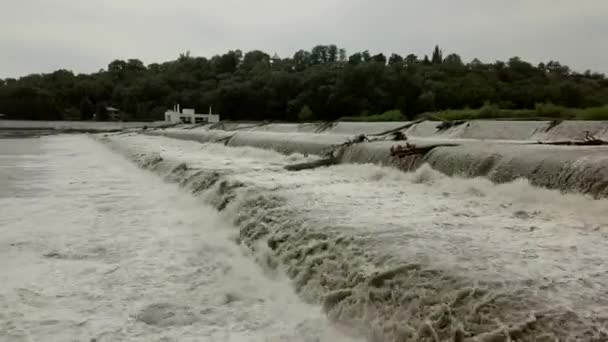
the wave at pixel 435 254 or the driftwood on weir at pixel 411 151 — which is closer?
the wave at pixel 435 254

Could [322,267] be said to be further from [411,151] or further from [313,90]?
[313,90]

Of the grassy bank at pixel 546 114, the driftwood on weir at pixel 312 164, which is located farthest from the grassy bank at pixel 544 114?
the driftwood on weir at pixel 312 164

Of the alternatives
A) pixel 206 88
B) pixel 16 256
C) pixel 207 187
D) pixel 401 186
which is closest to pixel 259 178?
pixel 207 187

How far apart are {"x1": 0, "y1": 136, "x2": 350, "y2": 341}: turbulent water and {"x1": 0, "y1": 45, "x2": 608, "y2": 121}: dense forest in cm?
1871

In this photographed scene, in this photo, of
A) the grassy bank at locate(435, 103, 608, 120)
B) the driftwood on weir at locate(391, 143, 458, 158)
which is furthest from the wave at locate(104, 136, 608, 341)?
the grassy bank at locate(435, 103, 608, 120)

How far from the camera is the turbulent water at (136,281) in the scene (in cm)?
302

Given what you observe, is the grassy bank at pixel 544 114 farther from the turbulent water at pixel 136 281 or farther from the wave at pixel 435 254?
the turbulent water at pixel 136 281

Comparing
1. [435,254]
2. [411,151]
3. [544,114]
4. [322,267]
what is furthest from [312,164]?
[544,114]

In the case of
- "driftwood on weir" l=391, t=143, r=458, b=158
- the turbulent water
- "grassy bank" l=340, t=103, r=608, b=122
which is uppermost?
"grassy bank" l=340, t=103, r=608, b=122

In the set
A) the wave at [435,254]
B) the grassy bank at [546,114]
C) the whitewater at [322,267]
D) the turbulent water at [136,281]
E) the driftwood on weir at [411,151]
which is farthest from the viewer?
the grassy bank at [546,114]

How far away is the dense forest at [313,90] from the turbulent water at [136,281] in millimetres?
18712

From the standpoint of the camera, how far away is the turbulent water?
3.02m

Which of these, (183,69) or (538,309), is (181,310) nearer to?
(538,309)

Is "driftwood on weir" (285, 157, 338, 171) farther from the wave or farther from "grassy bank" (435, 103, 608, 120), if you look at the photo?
"grassy bank" (435, 103, 608, 120)
